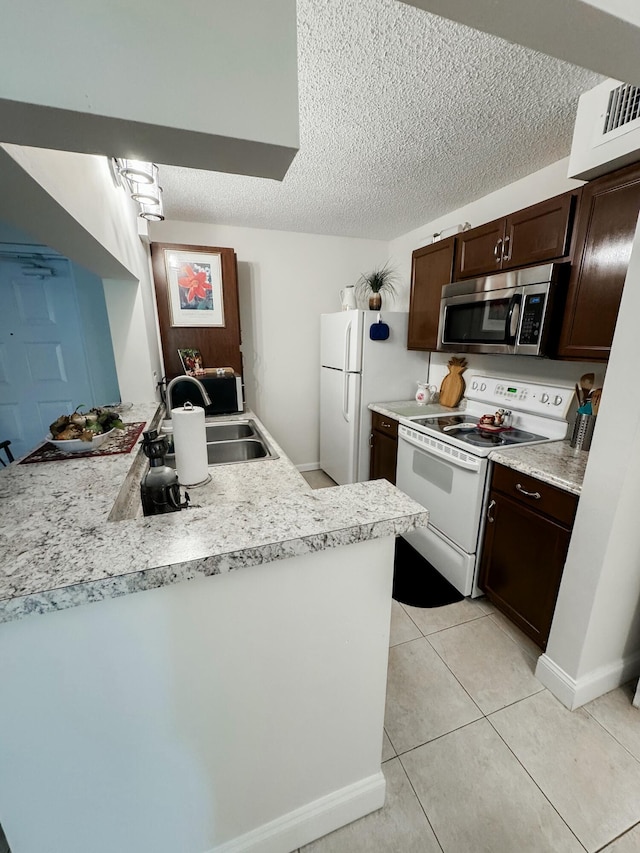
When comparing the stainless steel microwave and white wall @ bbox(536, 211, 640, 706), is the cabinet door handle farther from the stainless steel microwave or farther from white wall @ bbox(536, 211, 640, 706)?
the stainless steel microwave

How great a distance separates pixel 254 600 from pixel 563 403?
2.00 metres

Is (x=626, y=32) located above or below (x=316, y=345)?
above

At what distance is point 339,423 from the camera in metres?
3.21

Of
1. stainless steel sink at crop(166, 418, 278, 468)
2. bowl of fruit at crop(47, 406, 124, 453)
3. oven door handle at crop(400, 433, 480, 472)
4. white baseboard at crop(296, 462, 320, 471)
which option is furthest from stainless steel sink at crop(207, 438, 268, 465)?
white baseboard at crop(296, 462, 320, 471)

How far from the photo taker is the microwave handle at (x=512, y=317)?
178 cm

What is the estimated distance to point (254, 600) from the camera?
759 millimetres

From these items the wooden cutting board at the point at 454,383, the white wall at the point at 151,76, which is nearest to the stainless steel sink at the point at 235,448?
the white wall at the point at 151,76

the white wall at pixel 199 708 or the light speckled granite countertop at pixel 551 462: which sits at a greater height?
the light speckled granite countertop at pixel 551 462

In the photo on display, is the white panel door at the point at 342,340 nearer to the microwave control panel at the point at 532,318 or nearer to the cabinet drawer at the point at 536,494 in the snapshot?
the microwave control panel at the point at 532,318

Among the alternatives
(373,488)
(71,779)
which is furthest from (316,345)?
(71,779)

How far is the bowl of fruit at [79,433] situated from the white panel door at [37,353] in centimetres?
150

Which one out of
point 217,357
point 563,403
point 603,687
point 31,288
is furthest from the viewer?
point 217,357

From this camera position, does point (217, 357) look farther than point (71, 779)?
Yes

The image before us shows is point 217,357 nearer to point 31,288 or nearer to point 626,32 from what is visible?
point 31,288
